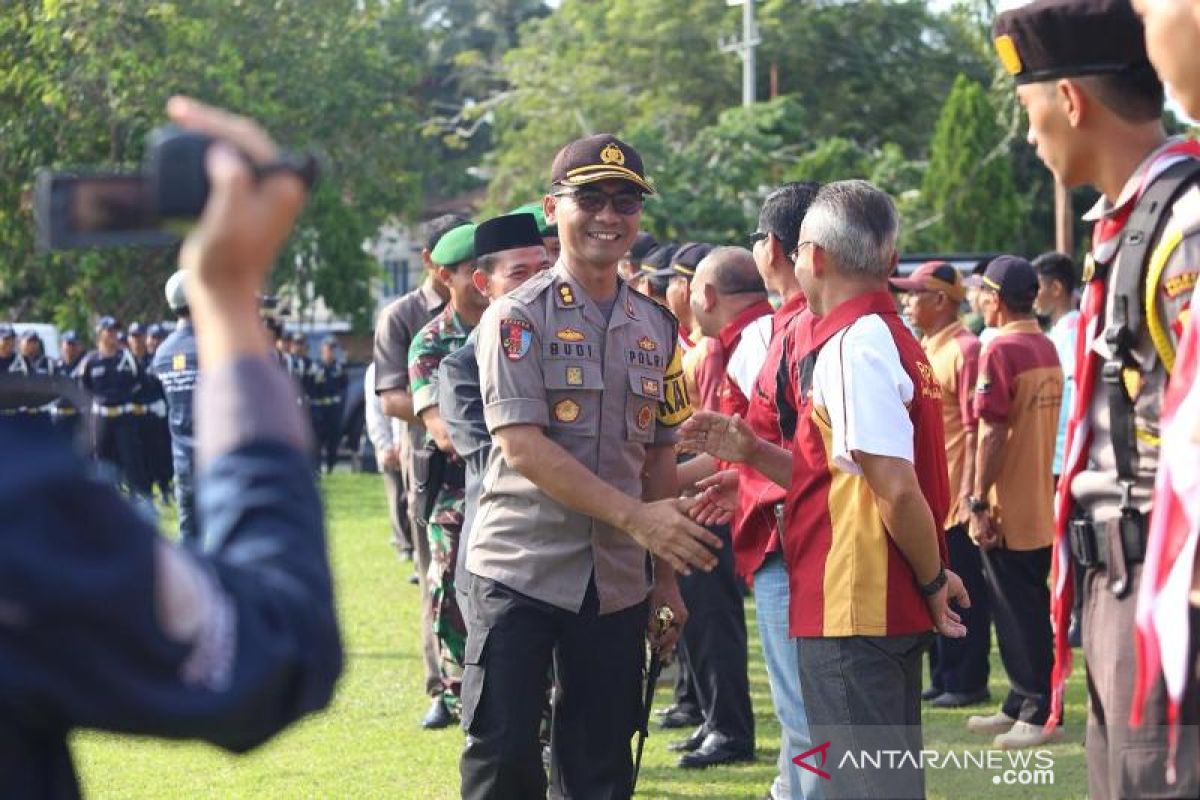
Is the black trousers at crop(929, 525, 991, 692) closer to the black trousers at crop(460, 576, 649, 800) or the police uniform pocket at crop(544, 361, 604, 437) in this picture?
the black trousers at crop(460, 576, 649, 800)

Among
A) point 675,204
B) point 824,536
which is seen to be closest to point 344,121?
point 675,204

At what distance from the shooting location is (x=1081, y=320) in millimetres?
3371

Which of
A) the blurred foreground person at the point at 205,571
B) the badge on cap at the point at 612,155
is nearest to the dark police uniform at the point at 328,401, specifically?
the badge on cap at the point at 612,155

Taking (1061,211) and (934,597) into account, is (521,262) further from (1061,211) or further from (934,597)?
(1061,211)

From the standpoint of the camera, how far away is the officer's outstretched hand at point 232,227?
180 cm

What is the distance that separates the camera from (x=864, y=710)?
440 cm

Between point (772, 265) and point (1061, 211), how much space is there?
24314 mm

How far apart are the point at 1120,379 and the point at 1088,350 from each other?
0.13 meters

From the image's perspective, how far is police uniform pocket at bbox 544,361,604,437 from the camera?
200 inches

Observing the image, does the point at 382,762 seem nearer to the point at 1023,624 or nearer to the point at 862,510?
the point at 1023,624

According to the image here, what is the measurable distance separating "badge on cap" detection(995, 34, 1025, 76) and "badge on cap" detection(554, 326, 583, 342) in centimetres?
191

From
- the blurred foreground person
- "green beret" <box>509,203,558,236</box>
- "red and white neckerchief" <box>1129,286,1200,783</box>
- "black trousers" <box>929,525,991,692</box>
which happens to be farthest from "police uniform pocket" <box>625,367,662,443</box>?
"black trousers" <box>929,525,991,692</box>

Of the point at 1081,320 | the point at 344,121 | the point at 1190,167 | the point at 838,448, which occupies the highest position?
the point at 344,121

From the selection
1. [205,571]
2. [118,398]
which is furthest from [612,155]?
[118,398]
